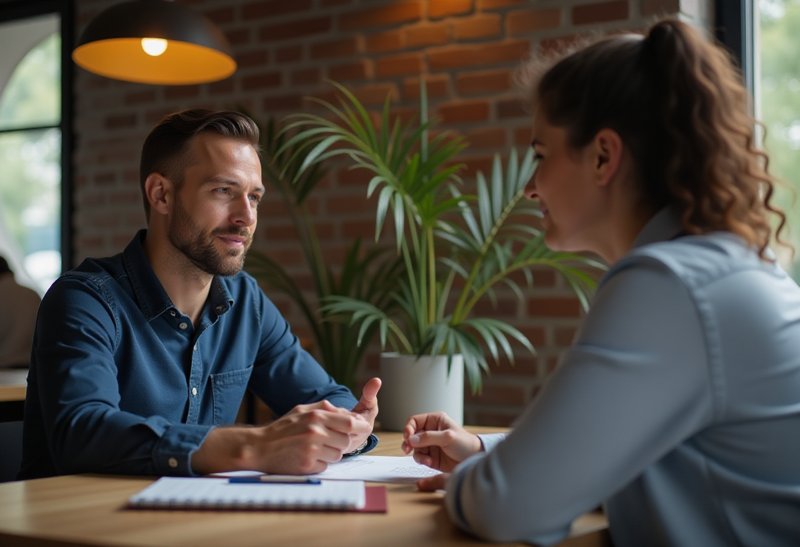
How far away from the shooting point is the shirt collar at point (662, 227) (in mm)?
1230

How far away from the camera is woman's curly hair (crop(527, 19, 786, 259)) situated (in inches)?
47.1

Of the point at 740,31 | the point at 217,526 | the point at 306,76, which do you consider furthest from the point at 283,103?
the point at 217,526

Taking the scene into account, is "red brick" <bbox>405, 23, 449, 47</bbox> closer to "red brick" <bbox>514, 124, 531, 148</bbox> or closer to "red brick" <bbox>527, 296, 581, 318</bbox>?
"red brick" <bbox>514, 124, 531, 148</bbox>

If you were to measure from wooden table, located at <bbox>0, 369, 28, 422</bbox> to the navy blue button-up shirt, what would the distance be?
0.55m

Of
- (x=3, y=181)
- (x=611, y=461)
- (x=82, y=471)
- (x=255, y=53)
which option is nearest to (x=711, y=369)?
(x=611, y=461)

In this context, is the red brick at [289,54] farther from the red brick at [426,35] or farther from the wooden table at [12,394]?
the wooden table at [12,394]

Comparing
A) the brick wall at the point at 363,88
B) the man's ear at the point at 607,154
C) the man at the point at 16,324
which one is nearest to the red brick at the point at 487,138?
the brick wall at the point at 363,88

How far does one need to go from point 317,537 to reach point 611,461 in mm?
332

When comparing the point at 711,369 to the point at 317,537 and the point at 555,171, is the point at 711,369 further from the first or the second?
the point at 317,537

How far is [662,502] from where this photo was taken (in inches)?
44.9

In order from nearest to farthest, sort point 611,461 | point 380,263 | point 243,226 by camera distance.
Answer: point 611,461
point 243,226
point 380,263

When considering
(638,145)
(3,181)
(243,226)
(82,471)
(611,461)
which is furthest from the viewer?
(3,181)

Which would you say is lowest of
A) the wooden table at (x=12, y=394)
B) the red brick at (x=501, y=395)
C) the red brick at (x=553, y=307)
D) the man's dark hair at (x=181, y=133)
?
the red brick at (x=501, y=395)

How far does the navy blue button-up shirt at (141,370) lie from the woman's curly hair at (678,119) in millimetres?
767
